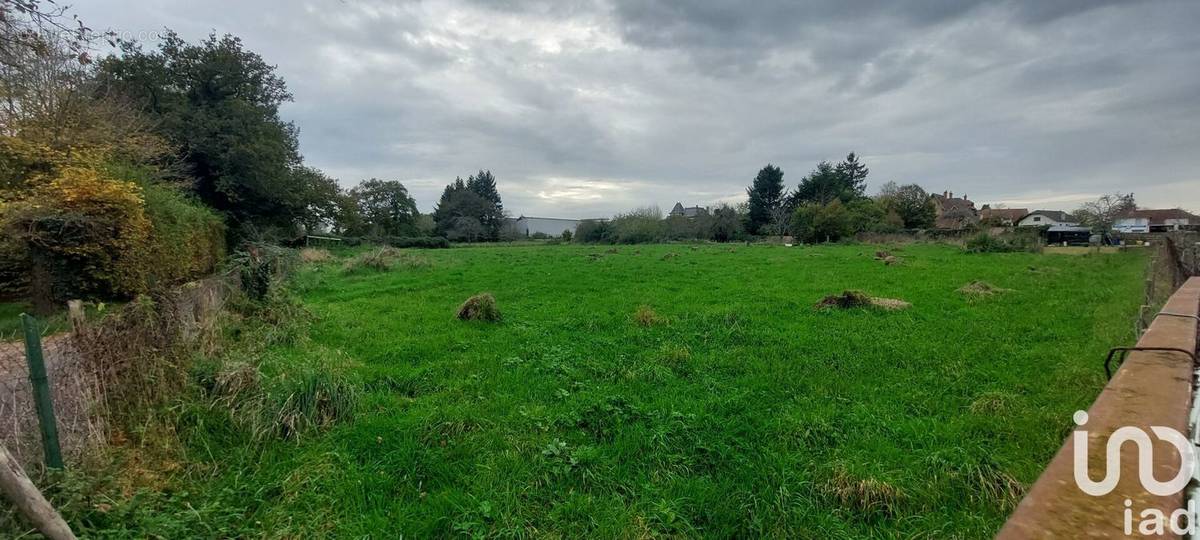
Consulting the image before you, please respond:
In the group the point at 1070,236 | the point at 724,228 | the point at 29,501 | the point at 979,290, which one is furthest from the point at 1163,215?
the point at 29,501

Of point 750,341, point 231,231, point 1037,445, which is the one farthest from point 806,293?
point 231,231

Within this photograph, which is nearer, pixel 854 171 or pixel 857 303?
pixel 857 303

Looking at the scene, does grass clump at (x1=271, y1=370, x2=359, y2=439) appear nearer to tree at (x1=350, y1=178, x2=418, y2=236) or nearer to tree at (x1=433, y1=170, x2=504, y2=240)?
tree at (x1=350, y1=178, x2=418, y2=236)

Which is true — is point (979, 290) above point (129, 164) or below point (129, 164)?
below

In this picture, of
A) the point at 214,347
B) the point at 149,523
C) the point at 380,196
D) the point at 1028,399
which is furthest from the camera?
the point at 380,196

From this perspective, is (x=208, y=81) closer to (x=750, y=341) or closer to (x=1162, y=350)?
(x=750, y=341)

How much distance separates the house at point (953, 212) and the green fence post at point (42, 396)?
72508 mm

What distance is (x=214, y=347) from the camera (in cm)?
509

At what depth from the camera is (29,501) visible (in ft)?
7.50

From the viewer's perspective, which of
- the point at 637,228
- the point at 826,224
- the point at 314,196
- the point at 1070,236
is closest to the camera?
the point at 314,196

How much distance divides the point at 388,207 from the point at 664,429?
55946mm

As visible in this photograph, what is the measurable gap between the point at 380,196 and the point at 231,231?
31073mm
